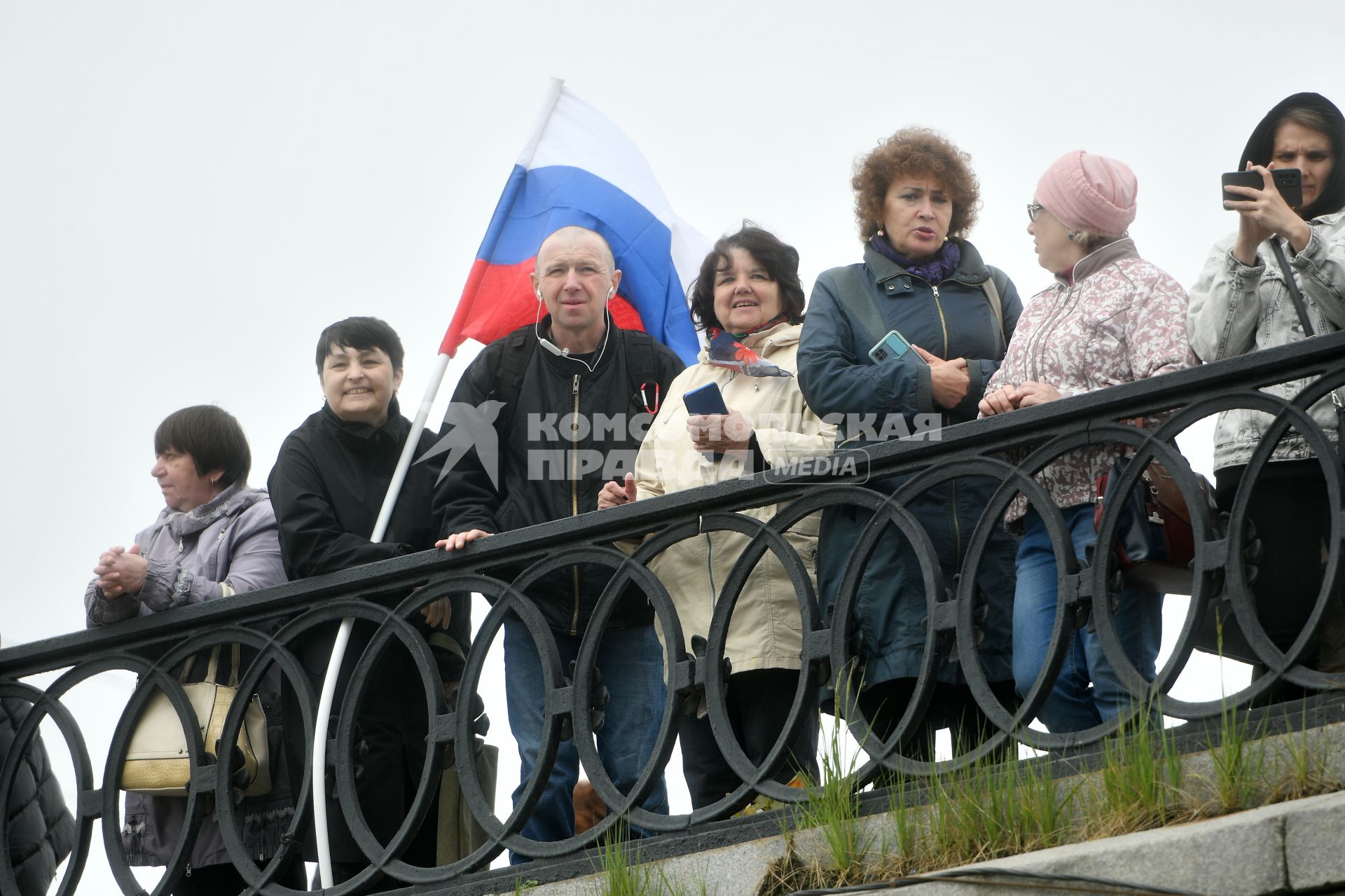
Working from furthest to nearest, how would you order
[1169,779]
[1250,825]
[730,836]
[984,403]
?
[984,403]
[730,836]
[1169,779]
[1250,825]

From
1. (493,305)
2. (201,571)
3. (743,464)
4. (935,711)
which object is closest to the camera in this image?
(935,711)

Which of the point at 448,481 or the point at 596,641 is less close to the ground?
the point at 448,481

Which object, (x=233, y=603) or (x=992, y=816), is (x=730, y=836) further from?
(x=233, y=603)

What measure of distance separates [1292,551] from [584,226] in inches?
127

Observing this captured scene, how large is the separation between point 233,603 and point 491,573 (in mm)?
780

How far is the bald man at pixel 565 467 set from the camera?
5.21 metres

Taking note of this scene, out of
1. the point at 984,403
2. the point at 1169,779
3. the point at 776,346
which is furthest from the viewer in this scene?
the point at 776,346

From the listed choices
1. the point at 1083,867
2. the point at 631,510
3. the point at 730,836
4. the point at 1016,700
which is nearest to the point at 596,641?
the point at 631,510

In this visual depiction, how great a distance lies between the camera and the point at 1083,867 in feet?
11.9

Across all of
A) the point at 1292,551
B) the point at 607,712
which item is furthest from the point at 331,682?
the point at 1292,551

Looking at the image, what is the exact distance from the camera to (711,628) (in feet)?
15.2

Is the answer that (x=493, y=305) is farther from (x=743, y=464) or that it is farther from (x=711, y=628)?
(x=711, y=628)

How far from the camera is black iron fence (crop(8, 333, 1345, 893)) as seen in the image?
4.02 meters

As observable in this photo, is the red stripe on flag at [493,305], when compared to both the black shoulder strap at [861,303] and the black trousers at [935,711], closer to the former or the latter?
the black shoulder strap at [861,303]
